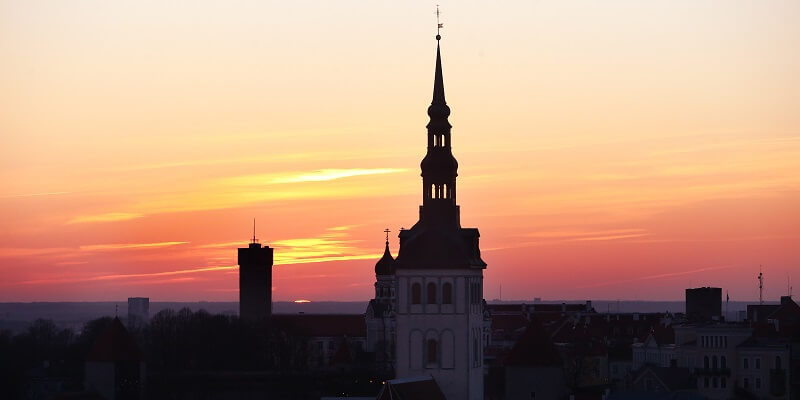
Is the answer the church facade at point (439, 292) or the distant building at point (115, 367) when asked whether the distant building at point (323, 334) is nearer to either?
the distant building at point (115, 367)

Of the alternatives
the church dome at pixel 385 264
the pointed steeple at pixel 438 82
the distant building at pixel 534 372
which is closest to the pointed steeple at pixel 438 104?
the pointed steeple at pixel 438 82

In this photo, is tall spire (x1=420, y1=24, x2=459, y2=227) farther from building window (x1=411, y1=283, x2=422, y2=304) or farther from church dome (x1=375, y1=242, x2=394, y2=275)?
church dome (x1=375, y1=242, x2=394, y2=275)

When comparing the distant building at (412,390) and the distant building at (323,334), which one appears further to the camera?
the distant building at (323,334)

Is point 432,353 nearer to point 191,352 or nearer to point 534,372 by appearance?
point 534,372

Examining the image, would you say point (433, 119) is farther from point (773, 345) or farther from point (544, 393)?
point (773, 345)

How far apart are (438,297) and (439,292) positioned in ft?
0.88

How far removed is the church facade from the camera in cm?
8381

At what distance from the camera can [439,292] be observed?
8431 cm

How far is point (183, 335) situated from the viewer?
545 feet

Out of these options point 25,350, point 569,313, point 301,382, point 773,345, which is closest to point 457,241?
point 773,345

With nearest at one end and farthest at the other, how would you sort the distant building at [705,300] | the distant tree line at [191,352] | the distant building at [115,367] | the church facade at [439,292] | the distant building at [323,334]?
the church facade at [439,292] < the distant building at [115,367] < the distant tree line at [191,352] < the distant building at [705,300] < the distant building at [323,334]

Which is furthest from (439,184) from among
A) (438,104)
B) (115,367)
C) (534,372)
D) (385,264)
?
(385,264)

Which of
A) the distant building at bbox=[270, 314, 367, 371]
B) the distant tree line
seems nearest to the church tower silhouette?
the distant tree line

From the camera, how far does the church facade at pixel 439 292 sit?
275 feet
